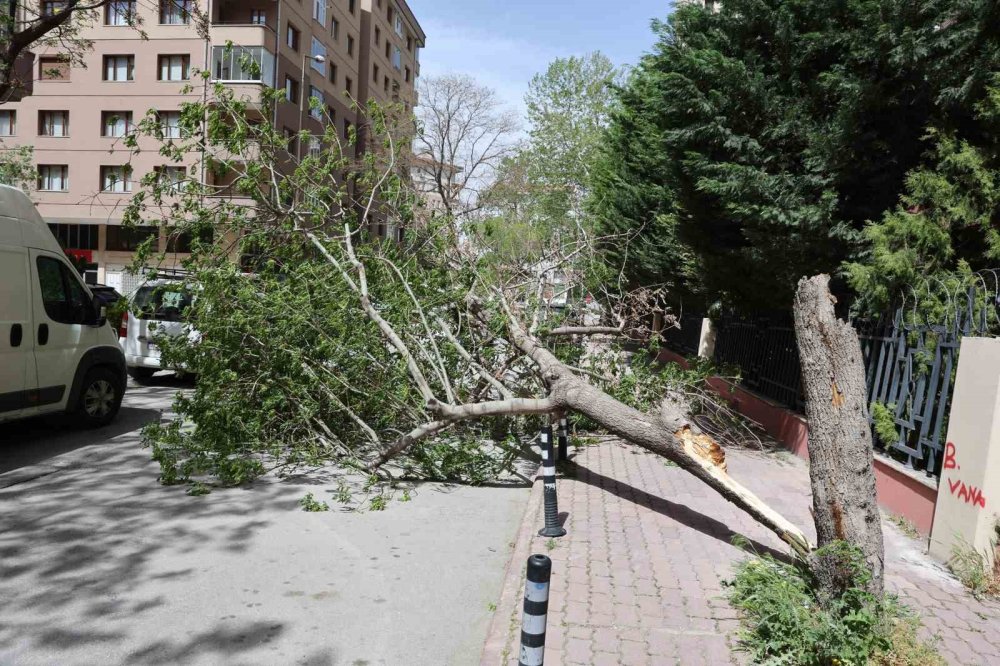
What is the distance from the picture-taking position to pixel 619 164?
71.1 ft

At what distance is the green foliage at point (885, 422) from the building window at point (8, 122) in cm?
4089

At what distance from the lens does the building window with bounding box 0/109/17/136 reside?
36312mm

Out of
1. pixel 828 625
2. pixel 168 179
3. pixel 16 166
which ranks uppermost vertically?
pixel 16 166

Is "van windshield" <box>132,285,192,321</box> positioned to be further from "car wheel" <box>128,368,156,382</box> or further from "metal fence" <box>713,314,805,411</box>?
"metal fence" <box>713,314,805,411</box>

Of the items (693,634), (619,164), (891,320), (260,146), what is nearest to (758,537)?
(693,634)

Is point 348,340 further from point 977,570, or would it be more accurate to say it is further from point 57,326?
point 977,570

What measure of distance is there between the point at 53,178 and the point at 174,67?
27.7ft

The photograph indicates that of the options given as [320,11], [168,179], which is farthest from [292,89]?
[168,179]

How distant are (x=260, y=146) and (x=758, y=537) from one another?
7.27 metres

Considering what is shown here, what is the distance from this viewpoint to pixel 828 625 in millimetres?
3879

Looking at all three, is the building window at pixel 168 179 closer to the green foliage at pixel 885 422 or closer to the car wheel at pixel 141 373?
the car wheel at pixel 141 373

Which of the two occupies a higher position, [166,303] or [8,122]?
[8,122]

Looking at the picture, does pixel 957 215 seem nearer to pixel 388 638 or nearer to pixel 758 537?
pixel 758 537

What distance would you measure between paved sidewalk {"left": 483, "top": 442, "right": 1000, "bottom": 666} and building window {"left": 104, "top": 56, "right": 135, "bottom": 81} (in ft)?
113
